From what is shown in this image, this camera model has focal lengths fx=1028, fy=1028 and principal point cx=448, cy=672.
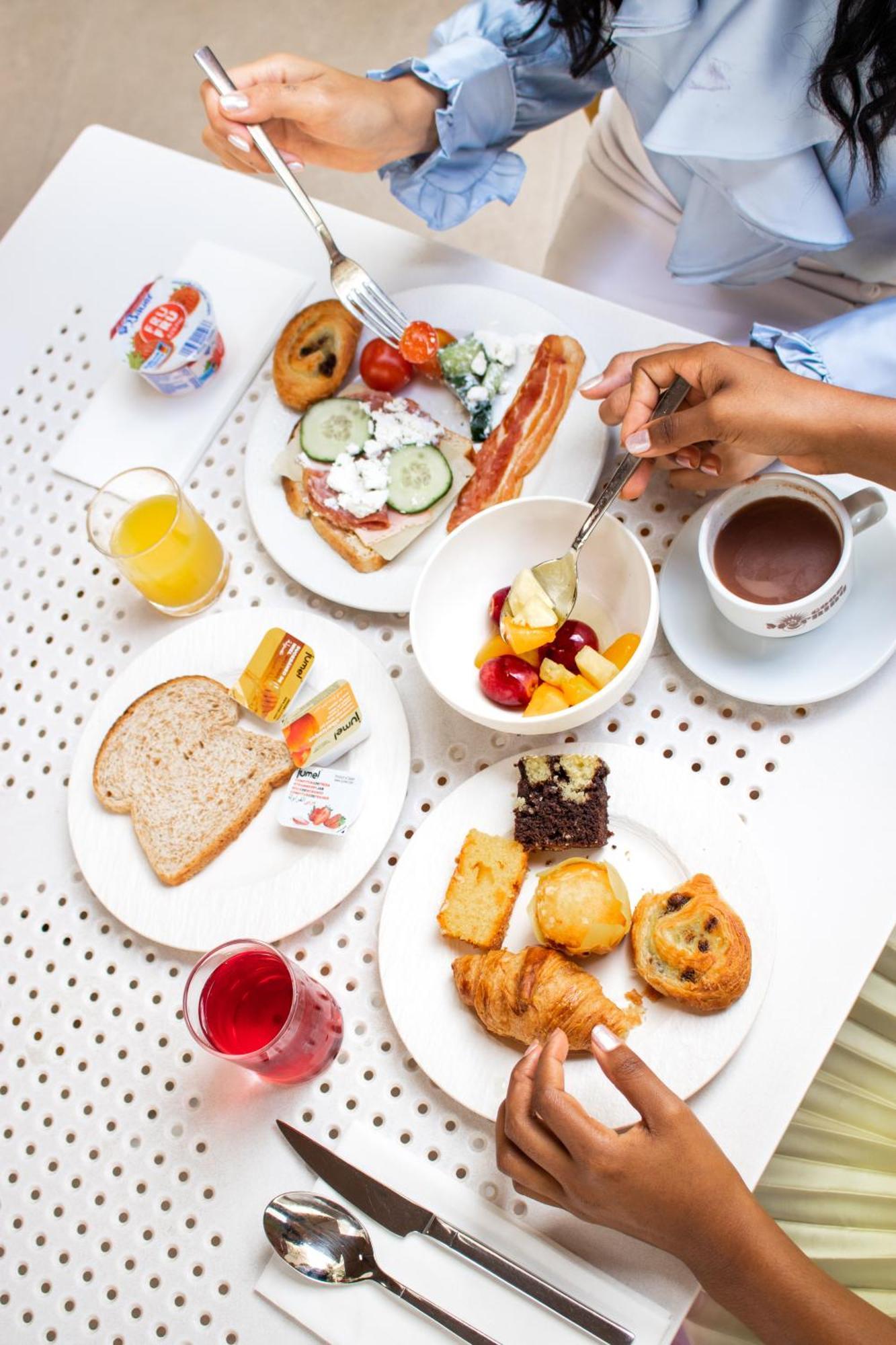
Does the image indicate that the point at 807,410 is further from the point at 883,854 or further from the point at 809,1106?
the point at 809,1106

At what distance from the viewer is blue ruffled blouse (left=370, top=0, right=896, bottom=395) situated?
1181 mm

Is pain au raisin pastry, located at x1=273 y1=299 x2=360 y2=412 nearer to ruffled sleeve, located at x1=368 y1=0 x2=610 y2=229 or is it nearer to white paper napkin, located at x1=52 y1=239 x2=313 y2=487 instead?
white paper napkin, located at x1=52 y1=239 x2=313 y2=487

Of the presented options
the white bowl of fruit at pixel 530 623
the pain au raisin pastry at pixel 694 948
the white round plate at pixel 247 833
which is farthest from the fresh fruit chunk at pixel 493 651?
the pain au raisin pastry at pixel 694 948

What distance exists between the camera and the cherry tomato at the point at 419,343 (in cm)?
136

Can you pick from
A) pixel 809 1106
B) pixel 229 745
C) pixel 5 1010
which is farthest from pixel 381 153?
pixel 809 1106

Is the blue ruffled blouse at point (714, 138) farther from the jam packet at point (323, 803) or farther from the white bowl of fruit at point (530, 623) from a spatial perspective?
the jam packet at point (323, 803)

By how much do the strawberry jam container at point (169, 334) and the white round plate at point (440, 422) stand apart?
0.42ft

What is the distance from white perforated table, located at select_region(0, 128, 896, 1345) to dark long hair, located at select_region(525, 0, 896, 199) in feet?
1.03

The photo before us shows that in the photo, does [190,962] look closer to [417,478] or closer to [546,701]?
[546,701]

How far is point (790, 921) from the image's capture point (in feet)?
3.61

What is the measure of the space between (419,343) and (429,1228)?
1050 mm

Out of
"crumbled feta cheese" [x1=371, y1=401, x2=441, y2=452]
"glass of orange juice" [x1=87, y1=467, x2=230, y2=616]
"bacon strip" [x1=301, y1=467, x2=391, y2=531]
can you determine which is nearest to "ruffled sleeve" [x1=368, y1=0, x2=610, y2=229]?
"crumbled feta cheese" [x1=371, y1=401, x2=441, y2=452]


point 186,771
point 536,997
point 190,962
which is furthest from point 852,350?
point 190,962

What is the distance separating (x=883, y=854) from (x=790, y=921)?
0.41ft
